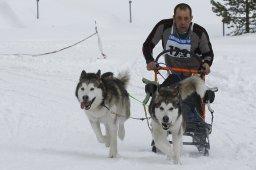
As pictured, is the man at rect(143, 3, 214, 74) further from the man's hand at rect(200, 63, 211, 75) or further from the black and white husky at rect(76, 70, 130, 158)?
the black and white husky at rect(76, 70, 130, 158)

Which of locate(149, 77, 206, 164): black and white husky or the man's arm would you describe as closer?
locate(149, 77, 206, 164): black and white husky

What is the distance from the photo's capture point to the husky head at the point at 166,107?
4699 mm

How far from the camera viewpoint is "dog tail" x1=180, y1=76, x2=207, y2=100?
204 inches

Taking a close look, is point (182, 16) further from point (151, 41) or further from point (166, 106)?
point (166, 106)

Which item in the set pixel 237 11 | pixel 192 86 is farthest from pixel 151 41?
pixel 237 11

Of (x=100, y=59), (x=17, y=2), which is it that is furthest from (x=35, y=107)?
(x=17, y=2)

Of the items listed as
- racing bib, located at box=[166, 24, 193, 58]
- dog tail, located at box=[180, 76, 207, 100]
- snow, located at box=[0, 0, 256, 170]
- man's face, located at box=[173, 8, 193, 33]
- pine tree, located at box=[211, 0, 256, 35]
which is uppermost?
pine tree, located at box=[211, 0, 256, 35]

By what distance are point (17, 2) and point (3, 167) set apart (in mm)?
33846

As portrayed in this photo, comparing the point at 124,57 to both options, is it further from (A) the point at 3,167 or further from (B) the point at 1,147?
(A) the point at 3,167

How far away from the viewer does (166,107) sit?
472 centimetres

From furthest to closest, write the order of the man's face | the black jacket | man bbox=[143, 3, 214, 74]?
the black jacket < man bbox=[143, 3, 214, 74] < the man's face

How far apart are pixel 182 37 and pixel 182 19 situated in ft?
0.80

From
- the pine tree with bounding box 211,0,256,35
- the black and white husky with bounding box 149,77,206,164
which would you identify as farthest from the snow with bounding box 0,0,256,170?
the pine tree with bounding box 211,0,256,35

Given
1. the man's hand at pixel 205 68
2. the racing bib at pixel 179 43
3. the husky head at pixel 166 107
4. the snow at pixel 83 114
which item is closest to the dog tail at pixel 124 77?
the snow at pixel 83 114
